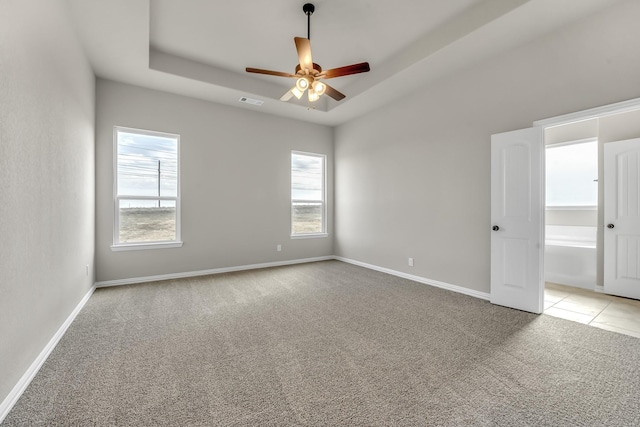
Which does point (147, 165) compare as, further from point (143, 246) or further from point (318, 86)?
point (318, 86)

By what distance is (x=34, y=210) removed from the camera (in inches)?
78.7

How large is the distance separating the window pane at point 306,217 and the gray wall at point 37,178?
3.52 meters

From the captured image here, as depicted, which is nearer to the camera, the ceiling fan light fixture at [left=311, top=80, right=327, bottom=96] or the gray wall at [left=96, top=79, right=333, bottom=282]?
the ceiling fan light fixture at [left=311, top=80, right=327, bottom=96]

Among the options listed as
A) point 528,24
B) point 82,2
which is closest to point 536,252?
point 528,24

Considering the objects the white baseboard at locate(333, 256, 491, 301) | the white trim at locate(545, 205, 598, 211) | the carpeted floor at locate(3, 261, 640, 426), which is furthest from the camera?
the white trim at locate(545, 205, 598, 211)

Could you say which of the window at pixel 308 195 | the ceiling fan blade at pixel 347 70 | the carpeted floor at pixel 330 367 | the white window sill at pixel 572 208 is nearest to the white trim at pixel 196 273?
the window at pixel 308 195

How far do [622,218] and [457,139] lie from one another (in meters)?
2.31

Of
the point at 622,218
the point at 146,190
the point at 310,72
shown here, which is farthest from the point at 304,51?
the point at 622,218

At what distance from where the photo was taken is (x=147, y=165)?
4.49 m

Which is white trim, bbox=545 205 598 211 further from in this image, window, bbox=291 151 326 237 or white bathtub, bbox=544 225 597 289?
window, bbox=291 151 326 237

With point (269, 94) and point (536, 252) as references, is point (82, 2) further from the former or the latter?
point (536, 252)

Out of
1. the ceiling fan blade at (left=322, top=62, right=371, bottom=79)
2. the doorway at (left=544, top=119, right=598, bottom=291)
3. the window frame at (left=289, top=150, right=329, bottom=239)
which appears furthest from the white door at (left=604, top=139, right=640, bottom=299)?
the window frame at (left=289, top=150, right=329, bottom=239)

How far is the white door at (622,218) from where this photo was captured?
3.53 m

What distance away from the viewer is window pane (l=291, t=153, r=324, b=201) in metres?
5.93
